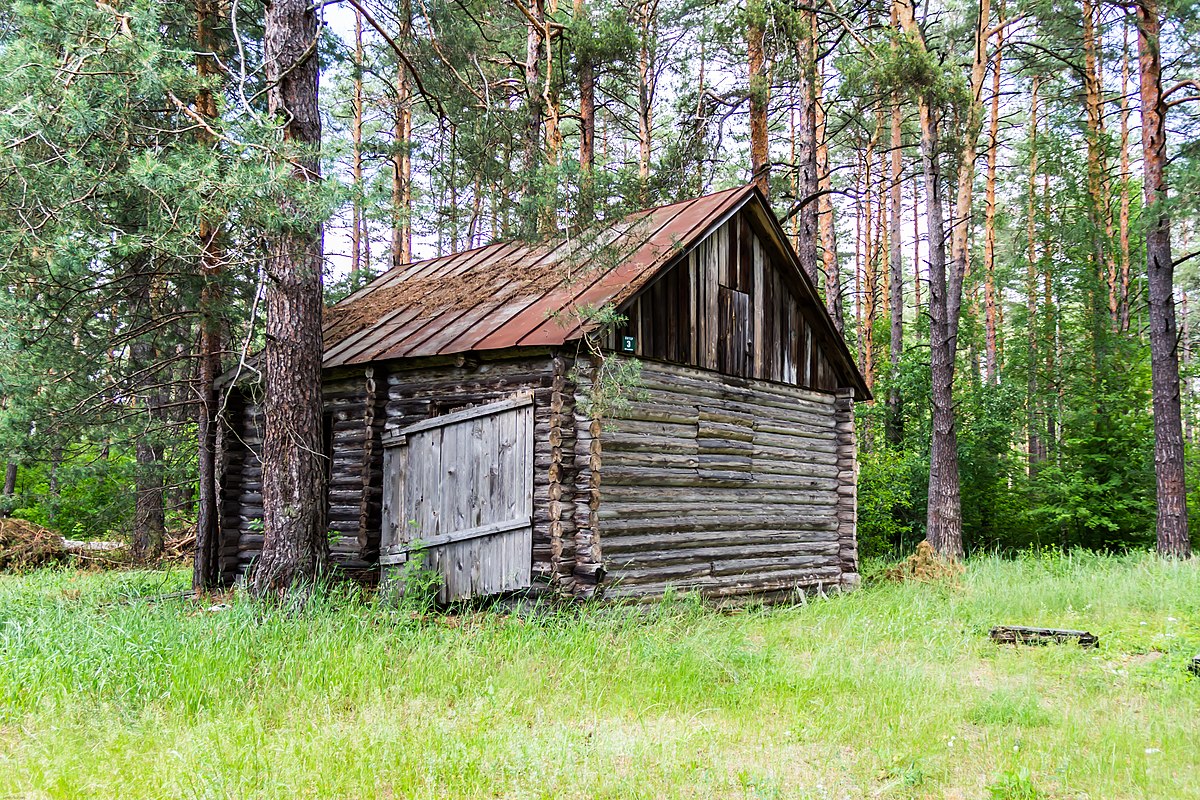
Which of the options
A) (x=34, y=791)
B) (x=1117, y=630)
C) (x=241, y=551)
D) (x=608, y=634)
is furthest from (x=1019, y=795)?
(x=241, y=551)

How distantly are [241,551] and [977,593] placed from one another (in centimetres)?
1037

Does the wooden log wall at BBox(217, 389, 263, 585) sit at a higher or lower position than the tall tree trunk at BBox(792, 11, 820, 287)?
lower

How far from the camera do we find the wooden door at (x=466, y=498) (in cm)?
973

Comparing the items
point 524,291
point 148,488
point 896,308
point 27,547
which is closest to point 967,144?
point 896,308

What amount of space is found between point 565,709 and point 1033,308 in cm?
2584

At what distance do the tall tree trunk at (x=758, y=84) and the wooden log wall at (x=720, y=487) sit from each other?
420 cm

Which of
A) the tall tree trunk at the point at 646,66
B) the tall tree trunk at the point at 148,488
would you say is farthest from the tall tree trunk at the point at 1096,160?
the tall tree trunk at the point at 148,488

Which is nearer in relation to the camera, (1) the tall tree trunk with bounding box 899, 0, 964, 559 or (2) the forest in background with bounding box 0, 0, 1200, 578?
(2) the forest in background with bounding box 0, 0, 1200, 578

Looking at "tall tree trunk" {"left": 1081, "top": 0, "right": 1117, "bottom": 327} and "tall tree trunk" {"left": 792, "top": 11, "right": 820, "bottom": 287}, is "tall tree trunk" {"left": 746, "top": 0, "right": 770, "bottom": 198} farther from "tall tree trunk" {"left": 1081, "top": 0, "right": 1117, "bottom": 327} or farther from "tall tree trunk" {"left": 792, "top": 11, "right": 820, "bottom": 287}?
"tall tree trunk" {"left": 1081, "top": 0, "right": 1117, "bottom": 327}

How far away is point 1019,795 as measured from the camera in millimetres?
4473

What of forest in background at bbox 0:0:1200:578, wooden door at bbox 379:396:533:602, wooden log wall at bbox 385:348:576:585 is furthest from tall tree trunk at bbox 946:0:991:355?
wooden door at bbox 379:396:533:602

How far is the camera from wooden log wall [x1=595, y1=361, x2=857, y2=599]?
33.2 feet

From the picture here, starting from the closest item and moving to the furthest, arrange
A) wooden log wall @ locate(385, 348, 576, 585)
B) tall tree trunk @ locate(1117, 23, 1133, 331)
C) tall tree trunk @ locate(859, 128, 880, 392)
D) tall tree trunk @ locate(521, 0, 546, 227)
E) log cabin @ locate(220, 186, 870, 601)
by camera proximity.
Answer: tall tree trunk @ locate(521, 0, 546, 227) < wooden log wall @ locate(385, 348, 576, 585) < log cabin @ locate(220, 186, 870, 601) < tall tree trunk @ locate(1117, 23, 1133, 331) < tall tree trunk @ locate(859, 128, 880, 392)

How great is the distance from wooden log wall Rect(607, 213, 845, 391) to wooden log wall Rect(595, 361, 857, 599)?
254 mm
